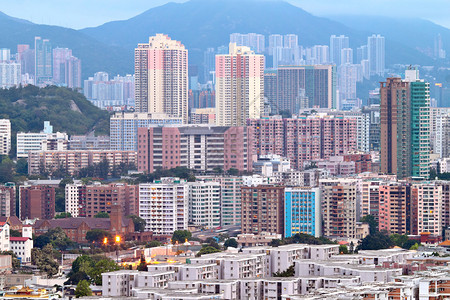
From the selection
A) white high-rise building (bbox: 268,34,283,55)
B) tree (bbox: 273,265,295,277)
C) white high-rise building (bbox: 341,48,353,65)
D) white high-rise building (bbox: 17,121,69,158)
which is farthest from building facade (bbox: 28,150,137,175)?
white high-rise building (bbox: 268,34,283,55)

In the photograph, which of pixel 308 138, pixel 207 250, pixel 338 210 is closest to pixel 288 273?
pixel 207 250

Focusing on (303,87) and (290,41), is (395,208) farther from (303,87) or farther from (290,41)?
(290,41)

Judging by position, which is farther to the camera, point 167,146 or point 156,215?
point 167,146

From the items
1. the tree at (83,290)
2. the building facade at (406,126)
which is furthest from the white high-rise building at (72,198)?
the tree at (83,290)

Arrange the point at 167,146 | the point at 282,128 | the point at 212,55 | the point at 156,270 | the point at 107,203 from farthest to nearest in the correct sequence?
the point at 212,55
the point at 282,128
the point at 167,146
the point at 107,203
the point at 156,270

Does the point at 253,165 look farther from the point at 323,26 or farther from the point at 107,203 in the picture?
the point at 323,26

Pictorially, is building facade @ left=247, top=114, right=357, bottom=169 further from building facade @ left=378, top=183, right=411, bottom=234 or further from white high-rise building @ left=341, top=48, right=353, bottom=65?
white high-rise building @ left=341, top=48, right=353, bottom=65

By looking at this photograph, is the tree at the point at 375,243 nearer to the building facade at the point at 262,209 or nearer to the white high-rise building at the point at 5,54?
the building facade at the point at 262,209

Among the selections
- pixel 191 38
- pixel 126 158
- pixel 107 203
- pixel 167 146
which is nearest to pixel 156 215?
pixel 107 203
